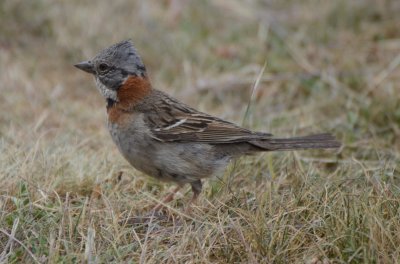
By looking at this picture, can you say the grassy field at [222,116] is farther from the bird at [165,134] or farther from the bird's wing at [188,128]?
the bird's wing at [188,128]

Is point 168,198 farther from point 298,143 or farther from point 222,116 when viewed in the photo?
point 222,116

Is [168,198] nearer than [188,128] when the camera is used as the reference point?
Yes

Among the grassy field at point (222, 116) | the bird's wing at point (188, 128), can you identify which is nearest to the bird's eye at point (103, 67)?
the bird's wing at point (188, 128)

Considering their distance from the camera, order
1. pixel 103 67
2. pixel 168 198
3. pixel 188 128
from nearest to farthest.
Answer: pixel 168 198
pixel 188 128
pixel 103 67

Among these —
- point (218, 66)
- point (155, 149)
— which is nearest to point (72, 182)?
point (155, 149)

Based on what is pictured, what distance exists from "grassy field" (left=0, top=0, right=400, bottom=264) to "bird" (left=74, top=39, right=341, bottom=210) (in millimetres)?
212

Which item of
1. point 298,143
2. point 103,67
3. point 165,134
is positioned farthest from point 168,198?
point 103,67

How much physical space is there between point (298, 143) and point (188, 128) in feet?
2.46

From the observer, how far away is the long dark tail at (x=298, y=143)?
5.10 meters

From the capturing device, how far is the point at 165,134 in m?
5.10

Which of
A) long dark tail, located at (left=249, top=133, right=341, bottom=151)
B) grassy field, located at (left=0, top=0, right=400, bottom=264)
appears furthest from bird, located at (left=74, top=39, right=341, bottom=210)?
grassy field, located at (left=0, top=0, right=400, bottom=264)

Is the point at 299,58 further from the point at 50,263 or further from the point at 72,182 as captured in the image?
the point at 50,263

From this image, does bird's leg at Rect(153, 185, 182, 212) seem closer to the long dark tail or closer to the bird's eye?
the long dark tail

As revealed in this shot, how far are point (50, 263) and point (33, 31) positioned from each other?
524 cm
